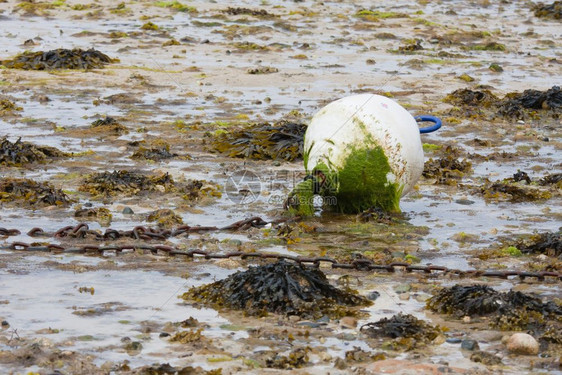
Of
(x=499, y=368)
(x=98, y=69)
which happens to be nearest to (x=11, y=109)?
(x=98, y=69)

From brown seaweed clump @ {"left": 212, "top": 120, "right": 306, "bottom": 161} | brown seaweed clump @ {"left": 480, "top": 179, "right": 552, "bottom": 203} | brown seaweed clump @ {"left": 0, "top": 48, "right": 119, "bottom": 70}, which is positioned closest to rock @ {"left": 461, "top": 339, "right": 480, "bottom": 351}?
brown seaweed clump @ {"left": 480, "top": 179, "right": 552, "bottom": 203}

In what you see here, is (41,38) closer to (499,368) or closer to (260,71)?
(260,71)

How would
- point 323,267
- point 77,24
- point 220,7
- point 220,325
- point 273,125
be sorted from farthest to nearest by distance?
point 220,7
point 77,24
point 273,125
point 323,267
point 220,325

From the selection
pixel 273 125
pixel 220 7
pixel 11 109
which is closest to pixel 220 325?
pixel 273 125

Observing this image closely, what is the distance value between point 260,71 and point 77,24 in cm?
642

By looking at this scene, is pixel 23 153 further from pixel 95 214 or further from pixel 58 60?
pixel 58 60

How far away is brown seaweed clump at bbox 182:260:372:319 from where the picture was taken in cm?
631

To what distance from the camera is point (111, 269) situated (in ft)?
23.6

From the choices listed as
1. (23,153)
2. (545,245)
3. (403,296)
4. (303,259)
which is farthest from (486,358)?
(23,153)

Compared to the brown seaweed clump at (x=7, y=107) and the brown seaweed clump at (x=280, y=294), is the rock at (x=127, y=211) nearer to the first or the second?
the brown seaweed clump at (x=280, y=294)

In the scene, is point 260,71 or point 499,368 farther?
point 260,71

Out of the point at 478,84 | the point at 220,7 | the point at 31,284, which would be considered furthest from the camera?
the point at 220,7

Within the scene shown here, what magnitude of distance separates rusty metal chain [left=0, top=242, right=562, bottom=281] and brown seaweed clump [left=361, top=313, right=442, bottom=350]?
1.13 m

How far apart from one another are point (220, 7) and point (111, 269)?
55.3ft
